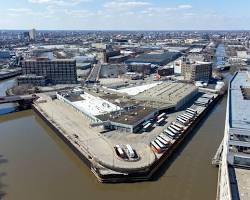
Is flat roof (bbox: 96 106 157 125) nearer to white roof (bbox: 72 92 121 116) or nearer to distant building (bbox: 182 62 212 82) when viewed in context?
white roof (bbox: 72 92 121 116)

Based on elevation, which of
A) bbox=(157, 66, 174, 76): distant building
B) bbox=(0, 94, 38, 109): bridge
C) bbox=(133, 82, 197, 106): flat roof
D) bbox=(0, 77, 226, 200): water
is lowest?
bbox=(0, 77, 226, 200): water

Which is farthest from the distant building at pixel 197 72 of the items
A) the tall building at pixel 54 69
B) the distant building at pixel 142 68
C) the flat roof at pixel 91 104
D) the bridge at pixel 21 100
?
the bridge at pixel 21 100

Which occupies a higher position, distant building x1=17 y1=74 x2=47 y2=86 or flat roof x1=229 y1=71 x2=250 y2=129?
flat roof x1=229 y1=71 x2=250 y2=129

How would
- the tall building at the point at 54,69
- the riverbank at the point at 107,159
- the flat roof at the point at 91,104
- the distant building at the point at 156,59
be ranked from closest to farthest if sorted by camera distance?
the riverbank at the point at 107,159, the flat roof at the point at 91,104, the tall building at the point at 54,69, the distant building at the point at 156,59

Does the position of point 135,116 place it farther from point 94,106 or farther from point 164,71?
point 164,71

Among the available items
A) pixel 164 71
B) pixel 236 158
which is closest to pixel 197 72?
pixel 164 71

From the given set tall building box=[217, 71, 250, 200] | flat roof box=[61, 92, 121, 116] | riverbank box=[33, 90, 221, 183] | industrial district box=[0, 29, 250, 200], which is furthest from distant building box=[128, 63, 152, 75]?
tall building box=[217, 71, 250, 200]

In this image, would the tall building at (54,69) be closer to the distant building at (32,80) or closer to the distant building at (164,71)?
the distant building at (32,80)
